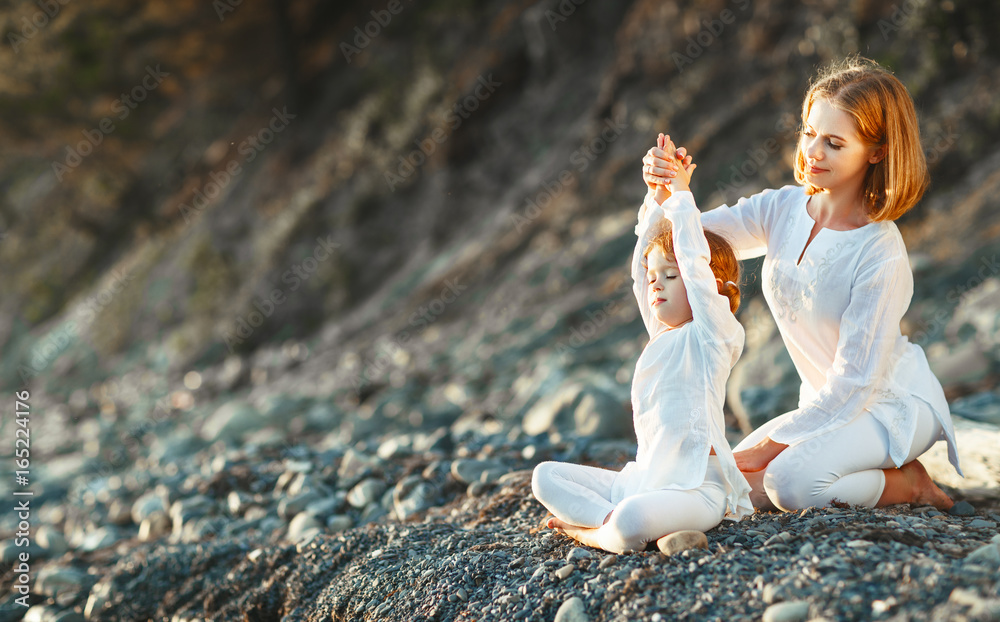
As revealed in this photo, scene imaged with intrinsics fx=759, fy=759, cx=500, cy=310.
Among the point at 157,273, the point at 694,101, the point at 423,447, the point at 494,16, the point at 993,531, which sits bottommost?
the point at 993,531

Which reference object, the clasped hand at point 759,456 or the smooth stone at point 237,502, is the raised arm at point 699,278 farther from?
the smooth stone at point 237,502

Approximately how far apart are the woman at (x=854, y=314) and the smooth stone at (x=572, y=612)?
941 mm

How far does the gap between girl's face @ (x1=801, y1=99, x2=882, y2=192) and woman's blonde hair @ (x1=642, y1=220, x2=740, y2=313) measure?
0.43 metres

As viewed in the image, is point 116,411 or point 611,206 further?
point 116,411

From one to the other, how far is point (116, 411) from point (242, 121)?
6068 millimetres

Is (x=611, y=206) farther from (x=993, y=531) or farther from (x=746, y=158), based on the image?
(x=993, y=531)

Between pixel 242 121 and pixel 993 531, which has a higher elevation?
pixel 242 121

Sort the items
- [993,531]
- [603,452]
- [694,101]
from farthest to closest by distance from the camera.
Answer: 1. [694,101]
2. [603,452]
3. [993,531]

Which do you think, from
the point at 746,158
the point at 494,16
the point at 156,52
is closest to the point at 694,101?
the point at 746,158

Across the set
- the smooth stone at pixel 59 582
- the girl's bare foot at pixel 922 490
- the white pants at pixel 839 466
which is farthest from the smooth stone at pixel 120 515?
the girl's bare foot at pixel 922 490

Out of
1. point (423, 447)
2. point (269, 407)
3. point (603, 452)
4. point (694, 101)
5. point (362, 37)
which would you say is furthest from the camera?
point (362, 37)

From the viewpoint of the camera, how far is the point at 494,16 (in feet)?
36.9

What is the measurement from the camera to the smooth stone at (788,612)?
1.90 m

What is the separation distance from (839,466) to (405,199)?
8876 millimetres
